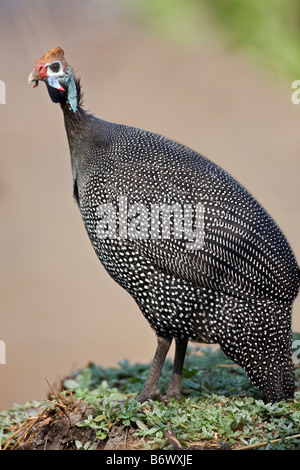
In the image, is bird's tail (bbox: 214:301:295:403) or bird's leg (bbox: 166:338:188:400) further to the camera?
bird's leg (bbox: 166:338:188:400)

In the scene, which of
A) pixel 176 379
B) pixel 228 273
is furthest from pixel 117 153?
pixel 176 379

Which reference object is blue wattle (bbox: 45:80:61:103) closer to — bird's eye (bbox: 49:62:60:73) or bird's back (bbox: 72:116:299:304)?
bird's eye (bbox: 49:62:60:73)

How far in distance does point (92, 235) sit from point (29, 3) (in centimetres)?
729

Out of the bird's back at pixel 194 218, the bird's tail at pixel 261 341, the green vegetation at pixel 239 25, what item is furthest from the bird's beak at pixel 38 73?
the green vegetation at pixel 239 25

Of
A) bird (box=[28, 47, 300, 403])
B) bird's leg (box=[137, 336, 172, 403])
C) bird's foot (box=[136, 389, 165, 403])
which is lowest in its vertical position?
bird's foot (box=[136, 389, 165, 403])

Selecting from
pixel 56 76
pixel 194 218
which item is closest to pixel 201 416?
pixel 194 218

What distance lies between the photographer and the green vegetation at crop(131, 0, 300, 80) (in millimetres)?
6727

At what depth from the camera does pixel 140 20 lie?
378 inches

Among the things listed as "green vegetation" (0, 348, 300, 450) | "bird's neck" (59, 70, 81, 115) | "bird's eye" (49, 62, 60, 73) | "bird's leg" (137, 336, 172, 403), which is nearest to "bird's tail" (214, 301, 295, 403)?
"green vegetation" (0, 348, 300, 450)

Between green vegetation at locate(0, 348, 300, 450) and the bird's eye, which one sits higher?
the bird's eye

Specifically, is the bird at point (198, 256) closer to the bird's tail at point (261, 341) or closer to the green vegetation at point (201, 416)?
the bird's tail at point (261, 341)

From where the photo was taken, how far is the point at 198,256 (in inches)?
128

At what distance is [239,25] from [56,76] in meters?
4.71

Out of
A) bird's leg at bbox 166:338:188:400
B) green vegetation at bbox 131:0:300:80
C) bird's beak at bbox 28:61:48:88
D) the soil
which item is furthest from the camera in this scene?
green vegetation at bbox 131:0:300:80
